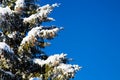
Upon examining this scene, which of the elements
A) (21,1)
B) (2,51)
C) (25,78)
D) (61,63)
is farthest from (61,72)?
(21,1)

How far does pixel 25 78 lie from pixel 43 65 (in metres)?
1.20

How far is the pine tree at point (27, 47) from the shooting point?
19.4 metres

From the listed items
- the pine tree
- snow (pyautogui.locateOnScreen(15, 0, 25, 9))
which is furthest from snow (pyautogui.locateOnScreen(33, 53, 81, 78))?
snow (pyautogui.locateOnScreen(15, 0, 25, 9))

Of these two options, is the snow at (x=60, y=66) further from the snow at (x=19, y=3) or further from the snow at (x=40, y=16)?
the snow at (x=19, y=3)

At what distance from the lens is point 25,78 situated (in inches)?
802

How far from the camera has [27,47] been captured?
66.6ft

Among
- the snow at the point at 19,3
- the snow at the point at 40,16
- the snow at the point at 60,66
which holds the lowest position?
the snow at the point at 60,66

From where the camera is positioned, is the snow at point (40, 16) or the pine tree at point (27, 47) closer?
the pine tree at point (27, 47)

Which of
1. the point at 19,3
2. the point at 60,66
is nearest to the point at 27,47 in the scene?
the point at 60,66

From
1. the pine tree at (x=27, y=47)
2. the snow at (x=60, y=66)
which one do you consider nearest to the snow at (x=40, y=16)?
the pine tree at (x=27, y=47)

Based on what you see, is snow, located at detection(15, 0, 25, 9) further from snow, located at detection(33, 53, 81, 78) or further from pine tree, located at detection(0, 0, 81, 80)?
snow, located at detection(33, 53, 81, 78)

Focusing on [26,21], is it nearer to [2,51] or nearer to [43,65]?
[43,65]

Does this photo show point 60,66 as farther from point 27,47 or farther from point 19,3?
point 19,3

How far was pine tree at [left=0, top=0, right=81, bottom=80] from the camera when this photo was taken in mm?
19359
